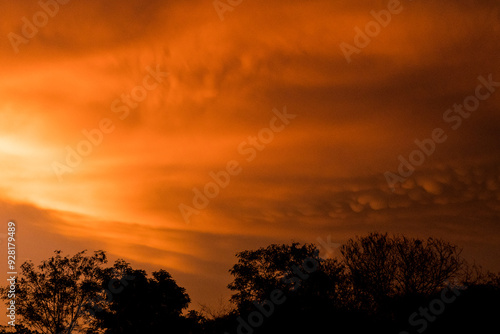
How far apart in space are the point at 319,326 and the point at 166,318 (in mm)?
24635

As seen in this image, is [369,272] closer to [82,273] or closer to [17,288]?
[82,273]
